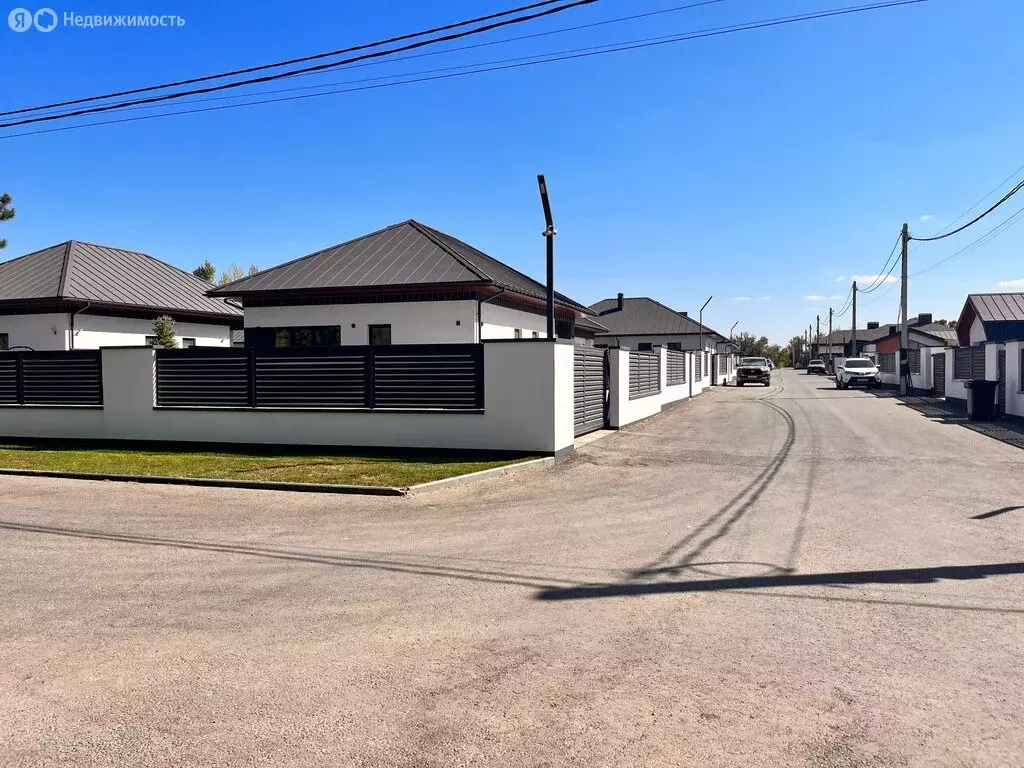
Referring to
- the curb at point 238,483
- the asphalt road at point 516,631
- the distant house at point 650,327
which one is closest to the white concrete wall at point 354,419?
the curb at point 238,483

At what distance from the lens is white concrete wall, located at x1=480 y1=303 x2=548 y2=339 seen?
67.7ft

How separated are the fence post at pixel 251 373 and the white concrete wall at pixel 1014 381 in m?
21.2

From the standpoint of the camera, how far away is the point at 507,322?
22.3 m

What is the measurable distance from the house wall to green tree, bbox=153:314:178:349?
139 ft

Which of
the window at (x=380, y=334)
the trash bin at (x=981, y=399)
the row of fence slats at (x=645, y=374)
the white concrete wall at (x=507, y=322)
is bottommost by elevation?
the trash bin at (x=981, y=399)

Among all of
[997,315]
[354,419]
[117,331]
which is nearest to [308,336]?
[117,331]

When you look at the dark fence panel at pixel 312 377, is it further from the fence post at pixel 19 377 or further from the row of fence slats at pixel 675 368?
the row of fence slats at pixel 675 368

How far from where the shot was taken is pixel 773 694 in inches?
147

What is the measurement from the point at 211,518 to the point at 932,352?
3494cm

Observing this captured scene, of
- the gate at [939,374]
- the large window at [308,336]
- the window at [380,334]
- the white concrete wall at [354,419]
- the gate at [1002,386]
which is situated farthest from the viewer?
the gate at [939,374]

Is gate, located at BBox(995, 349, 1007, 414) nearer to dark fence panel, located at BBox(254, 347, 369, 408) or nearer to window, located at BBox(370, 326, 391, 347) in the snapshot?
window, located at BBox(370, 326, 391, 347)

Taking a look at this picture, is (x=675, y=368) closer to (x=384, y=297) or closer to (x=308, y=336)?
(x=384, y=297)

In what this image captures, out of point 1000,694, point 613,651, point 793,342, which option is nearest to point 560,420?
point 613,651

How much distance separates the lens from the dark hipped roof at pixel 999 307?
1539 inches
